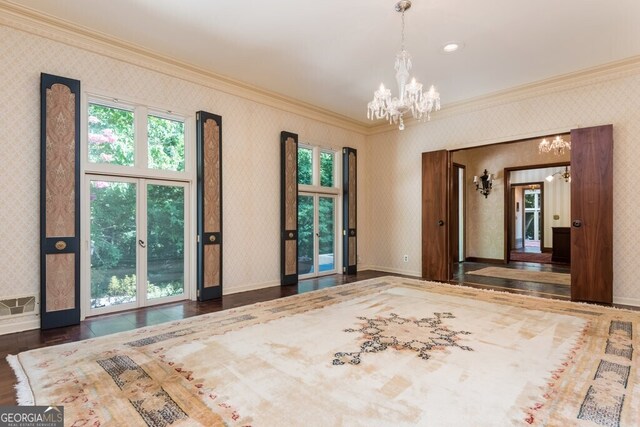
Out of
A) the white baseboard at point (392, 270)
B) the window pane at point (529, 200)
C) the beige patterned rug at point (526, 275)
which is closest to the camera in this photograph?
the beige patterned rug at point (526, 275)

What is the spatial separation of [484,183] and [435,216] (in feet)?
12.3

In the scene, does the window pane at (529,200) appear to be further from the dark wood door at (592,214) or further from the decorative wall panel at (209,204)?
the decorative wall panel at (209,204)

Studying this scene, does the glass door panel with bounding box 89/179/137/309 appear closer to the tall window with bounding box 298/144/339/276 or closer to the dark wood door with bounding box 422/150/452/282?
the tall window with bounding box 298/144/339/276

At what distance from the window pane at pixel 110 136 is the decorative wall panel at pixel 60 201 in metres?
0.31

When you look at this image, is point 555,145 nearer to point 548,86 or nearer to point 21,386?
point 548,86

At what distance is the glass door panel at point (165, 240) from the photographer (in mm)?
4781

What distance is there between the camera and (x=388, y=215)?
7.73 meters

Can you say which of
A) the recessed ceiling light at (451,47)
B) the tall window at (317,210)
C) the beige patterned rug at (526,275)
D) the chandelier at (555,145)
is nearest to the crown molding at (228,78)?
the tall window at (317,210)

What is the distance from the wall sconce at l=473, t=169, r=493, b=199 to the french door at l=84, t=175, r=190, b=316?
7993mm

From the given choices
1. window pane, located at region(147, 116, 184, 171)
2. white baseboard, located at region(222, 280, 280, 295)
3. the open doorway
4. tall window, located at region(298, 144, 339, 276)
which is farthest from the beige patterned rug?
window pane, located at region(147, 116, 184, 171)

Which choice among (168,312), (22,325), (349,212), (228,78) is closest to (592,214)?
(349,212)

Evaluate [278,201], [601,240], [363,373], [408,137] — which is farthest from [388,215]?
[363,373]

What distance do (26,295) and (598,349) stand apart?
5.81 meters

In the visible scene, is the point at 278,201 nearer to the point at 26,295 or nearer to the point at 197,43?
the point at 197,43
